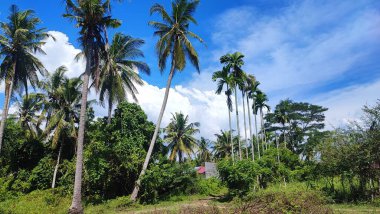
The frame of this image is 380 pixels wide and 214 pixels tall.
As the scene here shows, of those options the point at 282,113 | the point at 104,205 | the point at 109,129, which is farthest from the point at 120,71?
the point at 282,113

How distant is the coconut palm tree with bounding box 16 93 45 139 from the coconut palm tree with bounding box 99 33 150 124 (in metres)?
8.31

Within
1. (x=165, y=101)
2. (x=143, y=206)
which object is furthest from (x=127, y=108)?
(x=143, y=206)

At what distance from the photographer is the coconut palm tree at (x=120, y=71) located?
25.1m

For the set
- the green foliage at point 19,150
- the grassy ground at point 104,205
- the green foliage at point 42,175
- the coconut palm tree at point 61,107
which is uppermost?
the coconut palm tree at point 61,107

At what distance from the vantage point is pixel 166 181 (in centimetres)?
2308

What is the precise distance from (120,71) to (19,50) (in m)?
7.18

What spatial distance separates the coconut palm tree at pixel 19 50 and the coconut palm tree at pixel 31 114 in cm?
649

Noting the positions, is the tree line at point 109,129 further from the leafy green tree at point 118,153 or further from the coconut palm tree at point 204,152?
the coconut palm tree at point 204,152

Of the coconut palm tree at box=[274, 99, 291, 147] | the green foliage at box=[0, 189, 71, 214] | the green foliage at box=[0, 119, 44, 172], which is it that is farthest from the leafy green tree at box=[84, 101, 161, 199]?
the coconut palm tree at box=[274, 99, 291, 147]

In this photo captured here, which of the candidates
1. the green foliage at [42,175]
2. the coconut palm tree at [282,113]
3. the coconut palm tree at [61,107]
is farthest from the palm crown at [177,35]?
the coconut palm tree at [282,113]

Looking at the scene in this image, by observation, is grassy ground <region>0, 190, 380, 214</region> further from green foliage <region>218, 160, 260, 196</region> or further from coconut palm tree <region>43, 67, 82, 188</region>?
coconut palm tree <region>43, 67, 82, 188</region>

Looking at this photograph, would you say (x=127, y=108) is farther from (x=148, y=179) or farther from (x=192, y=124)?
(x=192, y=124)

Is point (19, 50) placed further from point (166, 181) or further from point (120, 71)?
point (166, 181)

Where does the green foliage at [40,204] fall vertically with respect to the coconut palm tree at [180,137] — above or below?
below
